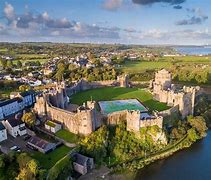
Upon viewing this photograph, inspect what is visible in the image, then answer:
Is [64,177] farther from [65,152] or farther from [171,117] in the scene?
[171,117]

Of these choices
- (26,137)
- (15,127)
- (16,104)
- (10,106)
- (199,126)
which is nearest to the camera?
(26,137)

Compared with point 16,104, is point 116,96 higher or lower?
lower

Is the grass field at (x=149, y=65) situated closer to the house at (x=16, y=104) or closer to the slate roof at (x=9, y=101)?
the house at (x=16, y=104)

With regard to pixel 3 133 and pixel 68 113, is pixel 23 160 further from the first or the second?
pixel 68 113

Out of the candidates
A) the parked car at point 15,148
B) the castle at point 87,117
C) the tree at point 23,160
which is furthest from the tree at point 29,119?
the tree at point 23,160

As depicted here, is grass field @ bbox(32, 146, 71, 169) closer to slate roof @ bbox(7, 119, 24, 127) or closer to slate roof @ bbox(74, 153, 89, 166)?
slate roof @ bbox(74, 153, 89, 166)

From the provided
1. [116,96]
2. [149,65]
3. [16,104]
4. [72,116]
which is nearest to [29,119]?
[72,116]
